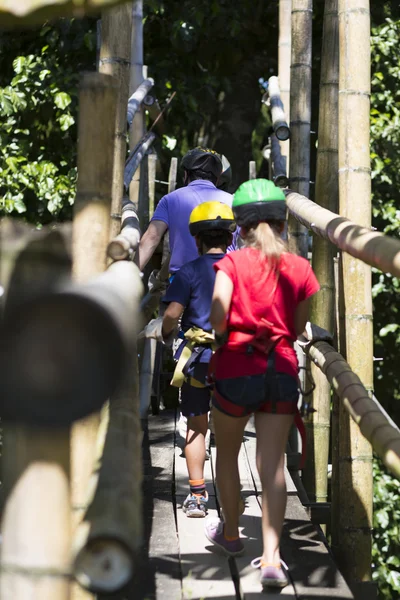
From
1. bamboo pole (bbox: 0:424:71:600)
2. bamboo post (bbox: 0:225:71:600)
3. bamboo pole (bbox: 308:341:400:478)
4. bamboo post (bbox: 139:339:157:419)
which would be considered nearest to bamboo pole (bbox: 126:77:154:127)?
bamboo post (bbox: 139:339:157:419)

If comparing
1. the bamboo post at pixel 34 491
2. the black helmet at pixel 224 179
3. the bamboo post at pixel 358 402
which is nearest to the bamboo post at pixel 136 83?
the black helmet at pixel 224 179

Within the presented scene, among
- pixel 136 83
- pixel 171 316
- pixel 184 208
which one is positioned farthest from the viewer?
pixel 136 83

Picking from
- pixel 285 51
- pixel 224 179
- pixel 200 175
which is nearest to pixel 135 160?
pixel 224 179

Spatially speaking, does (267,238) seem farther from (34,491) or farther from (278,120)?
(278,120)

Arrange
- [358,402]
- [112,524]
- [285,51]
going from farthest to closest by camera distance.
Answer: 1. [285,51]
2. [358,402]
3. [112,524]

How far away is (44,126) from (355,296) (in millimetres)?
5932

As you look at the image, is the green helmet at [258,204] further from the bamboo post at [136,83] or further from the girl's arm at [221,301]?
the bamboo post at [136,83]

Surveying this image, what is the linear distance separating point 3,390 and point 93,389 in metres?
0.14

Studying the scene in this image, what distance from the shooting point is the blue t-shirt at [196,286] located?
3742 mm

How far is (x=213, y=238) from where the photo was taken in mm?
3812

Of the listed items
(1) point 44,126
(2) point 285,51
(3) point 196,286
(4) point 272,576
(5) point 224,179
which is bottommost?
(4) point 272,576

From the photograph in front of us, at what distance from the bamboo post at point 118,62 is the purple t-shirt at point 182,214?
44 centimetres

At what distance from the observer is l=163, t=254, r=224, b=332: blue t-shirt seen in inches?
147

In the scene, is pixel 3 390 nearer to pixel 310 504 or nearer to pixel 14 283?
pixel 14 283
